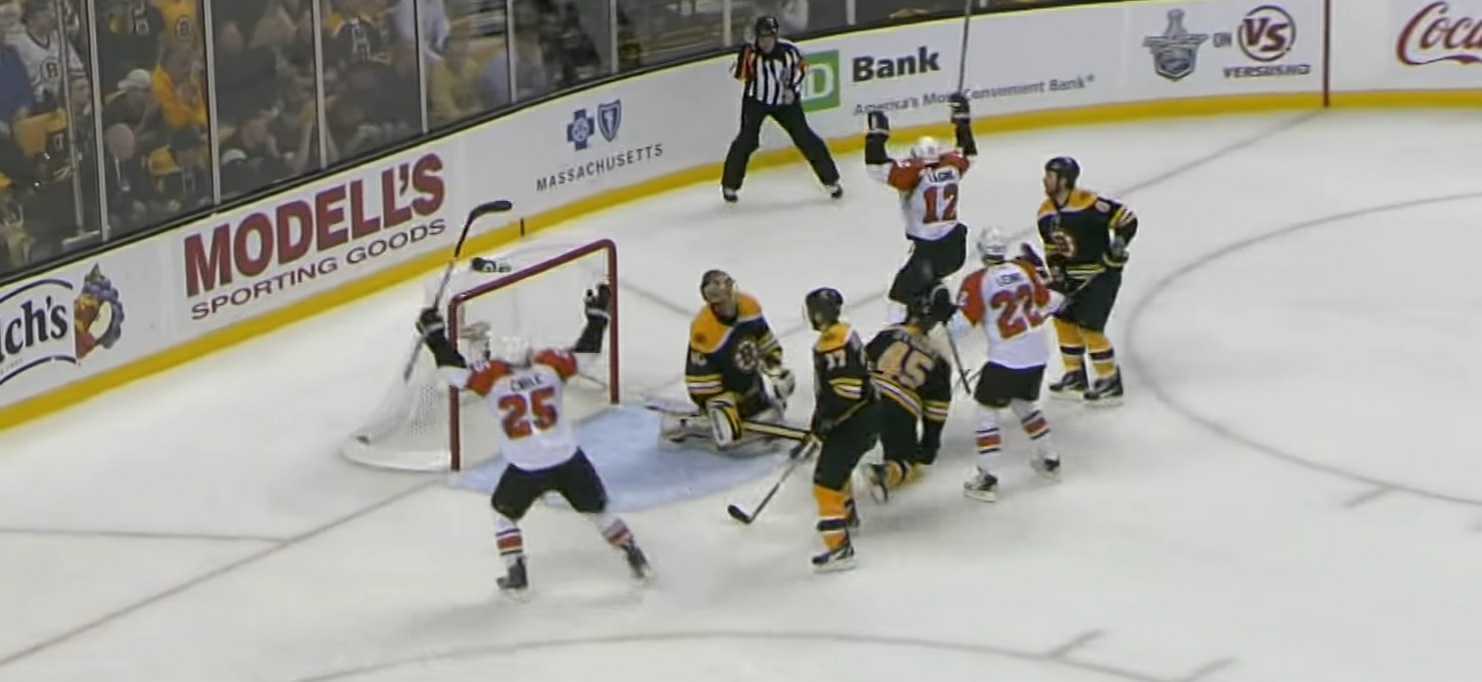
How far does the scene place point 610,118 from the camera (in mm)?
15055

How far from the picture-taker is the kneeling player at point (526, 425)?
9.74m

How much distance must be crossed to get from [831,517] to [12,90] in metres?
4.18

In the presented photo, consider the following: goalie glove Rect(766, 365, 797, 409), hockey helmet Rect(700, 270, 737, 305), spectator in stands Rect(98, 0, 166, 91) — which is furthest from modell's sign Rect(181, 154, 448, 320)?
hockey helmet Rect(700, 270, 737, 305)

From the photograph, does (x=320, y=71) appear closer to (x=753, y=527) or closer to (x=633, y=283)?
(x=633, y=283)

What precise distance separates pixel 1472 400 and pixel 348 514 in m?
4.69

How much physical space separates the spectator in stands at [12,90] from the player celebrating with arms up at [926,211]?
364 centimetres

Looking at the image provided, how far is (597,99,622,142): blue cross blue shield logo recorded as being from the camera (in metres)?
15.0

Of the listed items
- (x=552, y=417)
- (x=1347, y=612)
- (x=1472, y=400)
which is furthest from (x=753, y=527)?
(x=1472, y=400)

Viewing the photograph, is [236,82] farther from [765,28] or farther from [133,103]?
[765,28]

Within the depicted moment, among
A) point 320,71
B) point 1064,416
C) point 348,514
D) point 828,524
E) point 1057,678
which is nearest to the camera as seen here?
point 1057,678

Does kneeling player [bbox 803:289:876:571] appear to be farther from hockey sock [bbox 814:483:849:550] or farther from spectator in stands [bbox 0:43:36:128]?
spectator in stands [bbox 0:43:36:128]

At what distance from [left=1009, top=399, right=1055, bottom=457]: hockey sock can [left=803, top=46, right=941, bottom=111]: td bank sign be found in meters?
5.20

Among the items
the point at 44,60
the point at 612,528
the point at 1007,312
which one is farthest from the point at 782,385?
the point at 44,60

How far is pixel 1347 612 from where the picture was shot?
9836 mm
